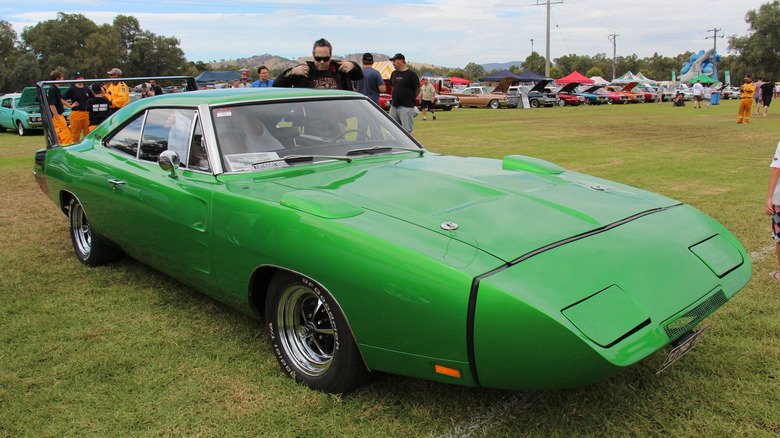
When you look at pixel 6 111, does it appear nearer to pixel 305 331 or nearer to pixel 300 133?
pixel 300 133

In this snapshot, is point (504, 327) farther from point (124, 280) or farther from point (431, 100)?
point (431, 100)

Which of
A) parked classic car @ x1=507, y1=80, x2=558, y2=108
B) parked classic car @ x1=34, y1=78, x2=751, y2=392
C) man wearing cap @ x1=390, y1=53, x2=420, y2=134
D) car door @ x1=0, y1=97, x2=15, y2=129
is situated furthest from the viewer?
parked classic car @ x1=507, y1=80, x2=558, y2=108

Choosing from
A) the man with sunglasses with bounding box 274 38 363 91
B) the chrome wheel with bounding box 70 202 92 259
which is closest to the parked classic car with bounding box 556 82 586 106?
the man with sunglasses with bounding box 274 38 363 91

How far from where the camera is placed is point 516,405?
2395 millimetres

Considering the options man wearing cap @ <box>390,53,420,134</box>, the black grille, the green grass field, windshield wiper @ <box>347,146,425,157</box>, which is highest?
man wearing cap @ <box>390,53,420,134</box>

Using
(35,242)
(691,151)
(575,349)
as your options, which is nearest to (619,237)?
(575,349)

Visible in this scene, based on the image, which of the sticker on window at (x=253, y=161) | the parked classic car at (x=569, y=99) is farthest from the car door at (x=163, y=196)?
the parked classic car at (x=569, y=99)

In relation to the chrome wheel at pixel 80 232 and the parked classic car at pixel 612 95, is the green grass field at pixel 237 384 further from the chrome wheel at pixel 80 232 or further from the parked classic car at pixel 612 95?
the parked classic car at pixel 612 95

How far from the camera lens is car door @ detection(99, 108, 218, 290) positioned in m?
2.96

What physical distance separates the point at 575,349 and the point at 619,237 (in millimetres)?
687

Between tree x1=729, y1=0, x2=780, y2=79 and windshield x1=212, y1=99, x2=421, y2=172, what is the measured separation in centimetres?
Answer: 8487

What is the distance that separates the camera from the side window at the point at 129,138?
12.4 ft

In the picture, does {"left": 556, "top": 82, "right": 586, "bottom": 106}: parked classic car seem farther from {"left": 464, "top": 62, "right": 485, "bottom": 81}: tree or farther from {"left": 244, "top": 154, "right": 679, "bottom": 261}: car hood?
{"left": 464, "top": 62, "right": 485, "bottom": 81}: tree

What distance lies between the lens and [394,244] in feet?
6.83
